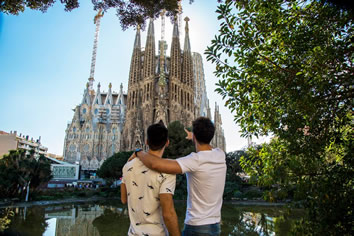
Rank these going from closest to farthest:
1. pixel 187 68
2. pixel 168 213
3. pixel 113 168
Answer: pixel 168 213 → pixel 113 168 → pixel 187 68

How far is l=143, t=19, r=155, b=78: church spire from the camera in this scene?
43188mm

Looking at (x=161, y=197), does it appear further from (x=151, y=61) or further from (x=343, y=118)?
(x=151, y=61)

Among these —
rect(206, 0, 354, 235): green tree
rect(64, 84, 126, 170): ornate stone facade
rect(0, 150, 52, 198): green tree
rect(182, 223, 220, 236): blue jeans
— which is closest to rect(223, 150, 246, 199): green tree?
rect(206, 0, 354, 235): green tree

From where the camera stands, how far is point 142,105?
1650 inches

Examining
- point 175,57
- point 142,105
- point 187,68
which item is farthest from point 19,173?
point 187,68

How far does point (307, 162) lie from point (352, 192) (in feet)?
1.91

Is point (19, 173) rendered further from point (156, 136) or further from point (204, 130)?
point (204, 130)

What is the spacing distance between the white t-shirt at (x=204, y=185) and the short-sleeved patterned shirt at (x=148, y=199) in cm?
19

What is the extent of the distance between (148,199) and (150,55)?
44.0 meters

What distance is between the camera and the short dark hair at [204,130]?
6.70 feet

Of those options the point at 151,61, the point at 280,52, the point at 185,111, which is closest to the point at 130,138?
the point at 185,111

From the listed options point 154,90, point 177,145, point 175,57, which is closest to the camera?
point 177,145

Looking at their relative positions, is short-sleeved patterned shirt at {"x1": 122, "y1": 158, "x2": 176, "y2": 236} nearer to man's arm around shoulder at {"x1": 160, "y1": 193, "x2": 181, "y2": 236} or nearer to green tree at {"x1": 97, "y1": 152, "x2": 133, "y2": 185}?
man's arm around shoulder at {"x1": 160, "y1": 193, "x2": 181, "y2": 236}

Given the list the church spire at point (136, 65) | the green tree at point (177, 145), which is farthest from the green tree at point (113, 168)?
the church spire at point (136, 65)
